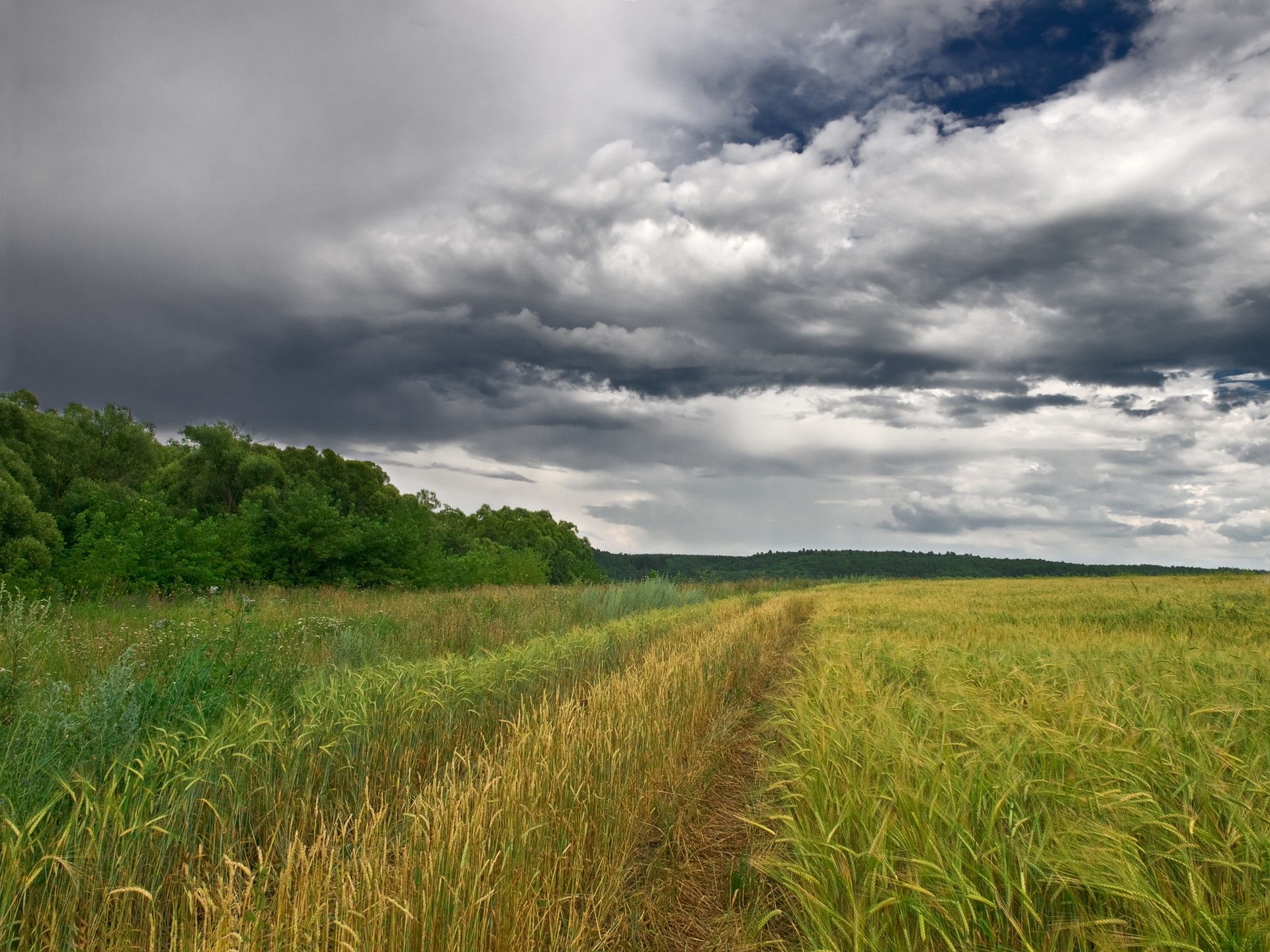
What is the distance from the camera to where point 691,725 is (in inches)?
252

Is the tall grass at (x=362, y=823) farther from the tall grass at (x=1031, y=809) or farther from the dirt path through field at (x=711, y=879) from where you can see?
the tall grass at (x=1031, y=809)

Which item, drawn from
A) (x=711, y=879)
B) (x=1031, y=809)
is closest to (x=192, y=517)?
(x=711, y=879)

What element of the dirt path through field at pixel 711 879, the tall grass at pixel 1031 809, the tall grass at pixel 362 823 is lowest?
the dirt path through field at pixel 711 879

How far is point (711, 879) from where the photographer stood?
13.9 feet

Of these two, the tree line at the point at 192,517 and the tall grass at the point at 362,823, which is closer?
the tall grass at the point at 362,823

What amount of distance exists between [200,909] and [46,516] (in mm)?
29735

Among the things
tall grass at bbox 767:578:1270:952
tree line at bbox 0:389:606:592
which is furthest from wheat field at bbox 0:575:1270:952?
tree line at bbox 0:389:606:592

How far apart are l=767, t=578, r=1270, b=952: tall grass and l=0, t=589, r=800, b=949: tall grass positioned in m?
1.13

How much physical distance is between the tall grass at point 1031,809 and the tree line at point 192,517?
19.0 m

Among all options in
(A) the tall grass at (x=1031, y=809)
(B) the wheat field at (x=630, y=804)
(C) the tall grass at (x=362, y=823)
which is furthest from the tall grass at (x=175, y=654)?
(A) the tall grass at (x=1031, y=809)

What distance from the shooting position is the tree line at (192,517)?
2023 centimetres

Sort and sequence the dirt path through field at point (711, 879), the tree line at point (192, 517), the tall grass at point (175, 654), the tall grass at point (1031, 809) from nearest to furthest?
the tall grass at point (1031, 809)
the dirt path through field at point (711, 879)
the tall grass at point (175, 654)
the tree line at point (192, 517)

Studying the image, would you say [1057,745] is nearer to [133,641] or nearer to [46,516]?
[133,641]

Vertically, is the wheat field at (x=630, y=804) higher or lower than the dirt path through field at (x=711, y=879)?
higher
